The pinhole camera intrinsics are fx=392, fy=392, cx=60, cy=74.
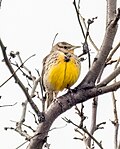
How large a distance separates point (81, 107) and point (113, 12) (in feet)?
2.89

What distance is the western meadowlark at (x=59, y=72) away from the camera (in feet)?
17.4

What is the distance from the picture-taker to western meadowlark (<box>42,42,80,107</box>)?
5301mm

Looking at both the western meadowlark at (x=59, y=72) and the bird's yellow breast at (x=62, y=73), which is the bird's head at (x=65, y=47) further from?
the bird's yellow breast at (x=62, y=73)

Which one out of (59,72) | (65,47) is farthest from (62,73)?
(65,47)

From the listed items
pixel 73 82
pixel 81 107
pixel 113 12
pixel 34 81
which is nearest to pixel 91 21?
pixel 113 12

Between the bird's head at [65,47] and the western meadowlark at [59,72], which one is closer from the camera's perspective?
the western meadowlark at [59,72]

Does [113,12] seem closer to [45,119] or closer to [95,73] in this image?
[95,73]

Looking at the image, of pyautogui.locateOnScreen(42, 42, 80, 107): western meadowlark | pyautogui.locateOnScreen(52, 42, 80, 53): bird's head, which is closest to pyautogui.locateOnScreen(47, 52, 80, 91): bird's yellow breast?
pyautogui.locateOnScreen(42, 42, 80, 107): western meadowlark

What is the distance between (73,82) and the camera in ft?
17.3

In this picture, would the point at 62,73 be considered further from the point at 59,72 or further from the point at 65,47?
the point at 65,47

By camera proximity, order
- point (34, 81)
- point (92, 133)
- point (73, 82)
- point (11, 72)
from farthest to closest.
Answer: point (73, 82) < point (34, 81) < point (92, 133) < point (11, 72)

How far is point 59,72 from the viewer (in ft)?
17.9

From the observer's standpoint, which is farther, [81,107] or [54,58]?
[54,58]

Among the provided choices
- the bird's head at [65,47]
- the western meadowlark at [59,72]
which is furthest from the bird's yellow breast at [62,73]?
the bird's head at [65,47]
